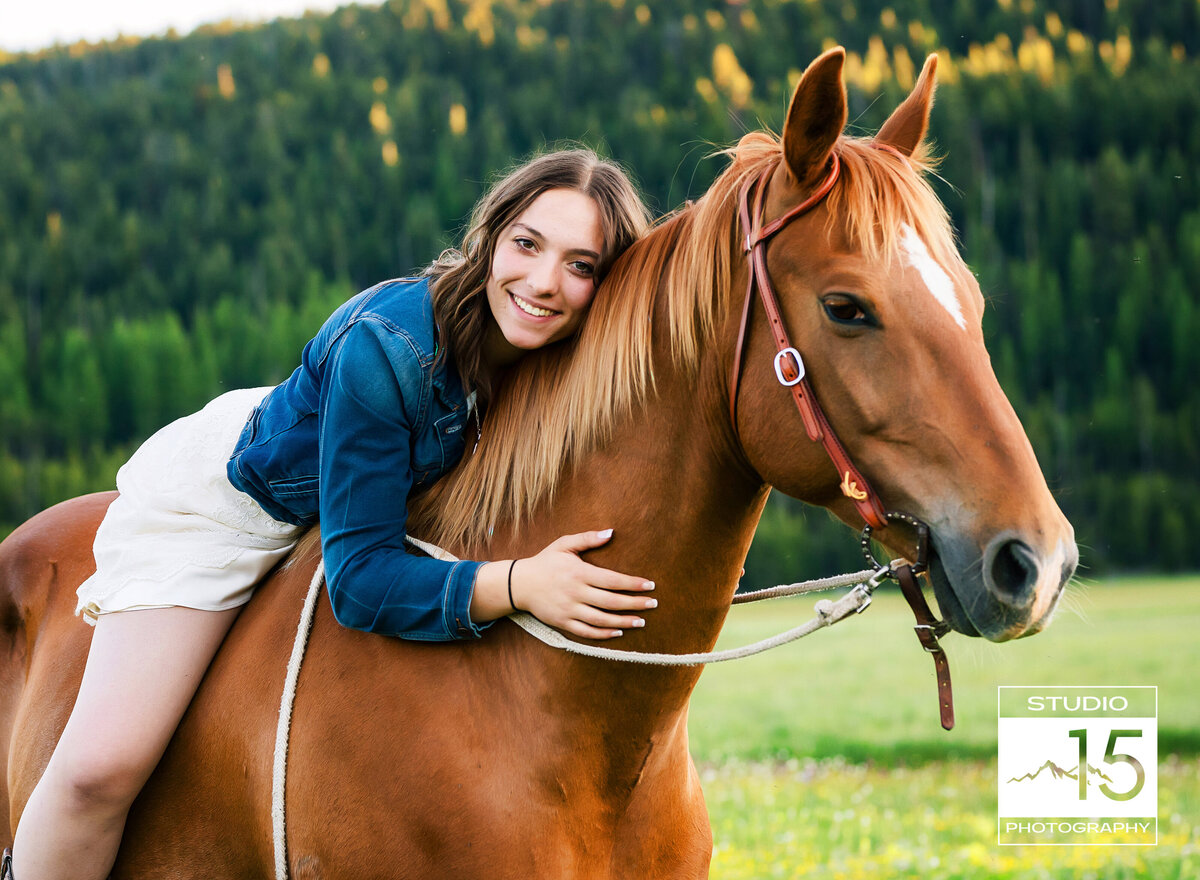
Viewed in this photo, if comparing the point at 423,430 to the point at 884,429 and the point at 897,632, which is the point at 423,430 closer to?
the point at 884,429

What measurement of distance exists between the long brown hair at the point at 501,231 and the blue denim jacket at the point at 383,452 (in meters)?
0.04

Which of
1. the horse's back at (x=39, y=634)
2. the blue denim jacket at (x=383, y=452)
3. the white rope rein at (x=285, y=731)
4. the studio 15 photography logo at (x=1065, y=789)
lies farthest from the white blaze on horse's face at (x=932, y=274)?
the studio 15 photography logo at (x=1065, y=789)

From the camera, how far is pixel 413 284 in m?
2.45

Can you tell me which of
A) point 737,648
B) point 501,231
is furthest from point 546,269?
point 737,648

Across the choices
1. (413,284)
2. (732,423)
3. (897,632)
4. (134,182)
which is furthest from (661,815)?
(134,182)

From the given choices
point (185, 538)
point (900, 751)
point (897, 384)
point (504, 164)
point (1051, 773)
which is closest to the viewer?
point (897, 384)

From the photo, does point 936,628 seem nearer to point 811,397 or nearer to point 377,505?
point 811,397

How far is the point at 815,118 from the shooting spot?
1.98 m

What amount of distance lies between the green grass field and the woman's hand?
72 cm

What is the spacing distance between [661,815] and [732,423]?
963 mm

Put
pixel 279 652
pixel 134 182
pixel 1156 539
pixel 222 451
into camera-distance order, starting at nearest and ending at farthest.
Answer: pixel 279 652, pixel 222 451, pixel 1156 539, pixel 134 182

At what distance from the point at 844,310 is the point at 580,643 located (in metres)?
0.92

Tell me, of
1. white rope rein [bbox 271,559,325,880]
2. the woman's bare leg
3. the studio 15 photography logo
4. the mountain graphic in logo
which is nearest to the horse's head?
white rope rein [bbox 271,559,325,880]

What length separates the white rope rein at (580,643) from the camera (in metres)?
2.03
